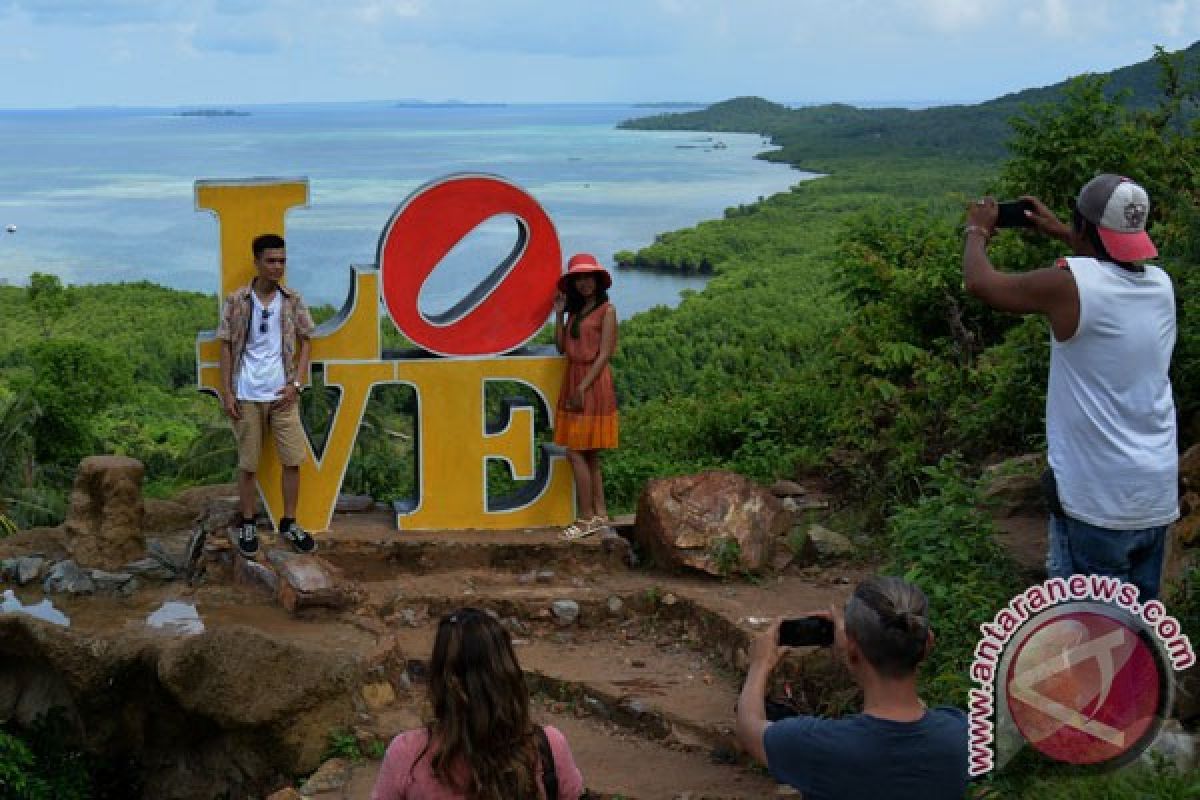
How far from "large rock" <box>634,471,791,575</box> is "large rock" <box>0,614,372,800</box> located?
6.71 feet

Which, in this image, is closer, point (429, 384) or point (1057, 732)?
point (1057, 732)

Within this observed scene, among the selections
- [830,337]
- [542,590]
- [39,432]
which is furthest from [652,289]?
[542,590]

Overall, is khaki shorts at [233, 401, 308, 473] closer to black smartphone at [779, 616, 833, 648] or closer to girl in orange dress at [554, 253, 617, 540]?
girl in orange dress at [554, 253, 617, 540]

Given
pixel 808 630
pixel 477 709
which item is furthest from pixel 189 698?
pixel 808 630

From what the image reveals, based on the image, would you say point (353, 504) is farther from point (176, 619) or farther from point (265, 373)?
point (176, 619)

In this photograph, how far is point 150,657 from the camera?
791cm

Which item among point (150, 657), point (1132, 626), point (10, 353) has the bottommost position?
point (10, 353)

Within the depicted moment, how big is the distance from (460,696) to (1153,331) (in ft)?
8.04

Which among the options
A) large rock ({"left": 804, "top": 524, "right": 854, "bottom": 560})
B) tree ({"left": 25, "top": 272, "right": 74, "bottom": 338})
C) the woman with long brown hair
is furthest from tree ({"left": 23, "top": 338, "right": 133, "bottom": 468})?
the woman with long brown hair

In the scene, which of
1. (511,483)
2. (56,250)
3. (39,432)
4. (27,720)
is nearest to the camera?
(27,720)

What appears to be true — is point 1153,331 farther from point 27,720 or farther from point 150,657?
point 27,720

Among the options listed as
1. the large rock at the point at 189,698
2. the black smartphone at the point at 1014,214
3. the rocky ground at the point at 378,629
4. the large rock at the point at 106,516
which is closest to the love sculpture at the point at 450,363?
the rocky ground at the point at 378,629

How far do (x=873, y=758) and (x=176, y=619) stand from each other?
5907 millimetres

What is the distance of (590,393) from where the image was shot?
9203 mm
